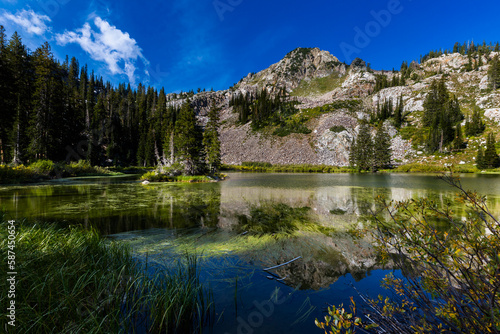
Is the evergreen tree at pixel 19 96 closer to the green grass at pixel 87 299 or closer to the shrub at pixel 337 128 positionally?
the green grass at pixel 87 299

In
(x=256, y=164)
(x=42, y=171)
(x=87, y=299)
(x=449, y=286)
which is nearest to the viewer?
(x=449, y=286)

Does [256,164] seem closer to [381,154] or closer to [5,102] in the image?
[381,154]

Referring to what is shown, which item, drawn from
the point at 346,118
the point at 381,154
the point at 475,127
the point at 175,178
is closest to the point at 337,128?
the point at 346,118

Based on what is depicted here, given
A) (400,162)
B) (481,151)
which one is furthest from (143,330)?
(400,162)

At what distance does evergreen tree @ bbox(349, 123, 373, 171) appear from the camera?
56156 millimetres

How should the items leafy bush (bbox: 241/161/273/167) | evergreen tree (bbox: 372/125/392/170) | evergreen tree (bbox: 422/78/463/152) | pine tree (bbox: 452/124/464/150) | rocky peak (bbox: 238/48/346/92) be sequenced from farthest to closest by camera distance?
rocky peak (bbox: 238/48/346/92)
leafy bush (bbox: 241/161/273/167)
evergreen tree (bbox: 422/78/463/152)
evergreen tree (bbox: 372/125/392/170)
pine tree (bbox: 452/124/464/150)

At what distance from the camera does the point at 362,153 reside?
189 ft

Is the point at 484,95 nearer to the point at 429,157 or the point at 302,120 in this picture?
the point at 429,157

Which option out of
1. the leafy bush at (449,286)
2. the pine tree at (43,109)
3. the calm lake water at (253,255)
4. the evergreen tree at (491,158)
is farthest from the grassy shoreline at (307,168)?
the leafy bush at (449,286)

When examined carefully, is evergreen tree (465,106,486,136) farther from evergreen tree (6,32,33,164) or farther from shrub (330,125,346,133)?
evergreen tree (6,32,33,164)

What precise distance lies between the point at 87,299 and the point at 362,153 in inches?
2566

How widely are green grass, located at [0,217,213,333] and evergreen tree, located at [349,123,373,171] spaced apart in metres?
62.2

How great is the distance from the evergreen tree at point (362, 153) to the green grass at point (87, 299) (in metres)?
62.2

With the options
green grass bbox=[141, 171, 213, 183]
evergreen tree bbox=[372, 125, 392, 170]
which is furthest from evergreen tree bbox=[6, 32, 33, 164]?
evergreen tree bbox=[372, 125, 392, 170]
